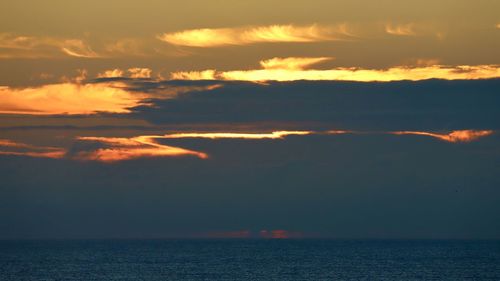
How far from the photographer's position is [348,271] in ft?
602

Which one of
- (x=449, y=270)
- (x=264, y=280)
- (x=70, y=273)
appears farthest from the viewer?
(x=449, y=270)

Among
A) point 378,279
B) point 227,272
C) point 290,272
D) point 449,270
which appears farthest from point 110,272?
point 449,270

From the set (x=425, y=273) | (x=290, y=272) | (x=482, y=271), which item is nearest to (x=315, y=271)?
(x=290, y=272)

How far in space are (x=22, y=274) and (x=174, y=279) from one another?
1071 inches

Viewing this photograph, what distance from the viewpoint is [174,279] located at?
539 ft

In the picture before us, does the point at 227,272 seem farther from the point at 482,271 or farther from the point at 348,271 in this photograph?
the point at 482,271

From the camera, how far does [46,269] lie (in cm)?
18812

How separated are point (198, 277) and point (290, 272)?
2084 cm

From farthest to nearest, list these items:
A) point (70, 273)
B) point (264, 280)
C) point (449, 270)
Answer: point (449, 270) → point (70, 273) → point (264, 280)

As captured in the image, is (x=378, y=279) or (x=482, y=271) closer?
(x=378, y=279)

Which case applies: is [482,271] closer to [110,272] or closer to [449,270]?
[449,270]

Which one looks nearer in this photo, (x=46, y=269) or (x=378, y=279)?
(x=378, y=279)

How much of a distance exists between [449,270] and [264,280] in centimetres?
4415

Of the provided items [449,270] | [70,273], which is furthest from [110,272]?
[449,270]
